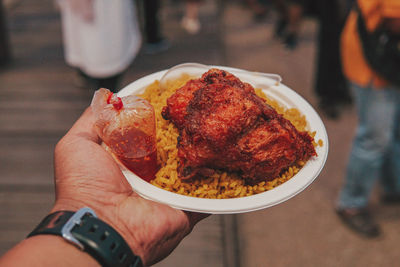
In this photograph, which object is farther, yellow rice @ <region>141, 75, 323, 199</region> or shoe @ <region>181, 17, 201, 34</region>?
shoe @ <region>181, 17, 201, 34</region>

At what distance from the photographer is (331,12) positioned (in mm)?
3785

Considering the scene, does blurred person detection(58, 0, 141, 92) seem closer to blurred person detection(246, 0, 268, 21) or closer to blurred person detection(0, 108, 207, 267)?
blurred person detection(0, 108, 207, 267)

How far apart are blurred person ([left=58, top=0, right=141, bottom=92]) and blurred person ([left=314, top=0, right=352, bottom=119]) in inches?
80.8

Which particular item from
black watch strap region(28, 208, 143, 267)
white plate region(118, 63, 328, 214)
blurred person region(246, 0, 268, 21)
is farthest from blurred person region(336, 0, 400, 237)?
blurred person region(246, 0, 268, 21)

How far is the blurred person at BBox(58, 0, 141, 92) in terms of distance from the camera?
314cm

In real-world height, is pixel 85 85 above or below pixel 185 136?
below

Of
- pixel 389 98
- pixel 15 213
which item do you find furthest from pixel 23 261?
pixel 389 98

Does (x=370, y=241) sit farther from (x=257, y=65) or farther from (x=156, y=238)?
(x=257, y=65)

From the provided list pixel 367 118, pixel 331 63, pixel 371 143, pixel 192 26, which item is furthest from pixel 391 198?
pixel 192 26

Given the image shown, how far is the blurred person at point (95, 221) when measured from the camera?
108cm

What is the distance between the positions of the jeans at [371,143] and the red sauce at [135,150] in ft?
5.54

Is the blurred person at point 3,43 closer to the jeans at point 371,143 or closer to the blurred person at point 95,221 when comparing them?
the blurred person at point 95,221

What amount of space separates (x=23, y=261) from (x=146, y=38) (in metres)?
4.29

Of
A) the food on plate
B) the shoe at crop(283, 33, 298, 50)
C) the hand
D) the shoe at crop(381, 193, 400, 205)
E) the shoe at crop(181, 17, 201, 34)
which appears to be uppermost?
the food on plate
